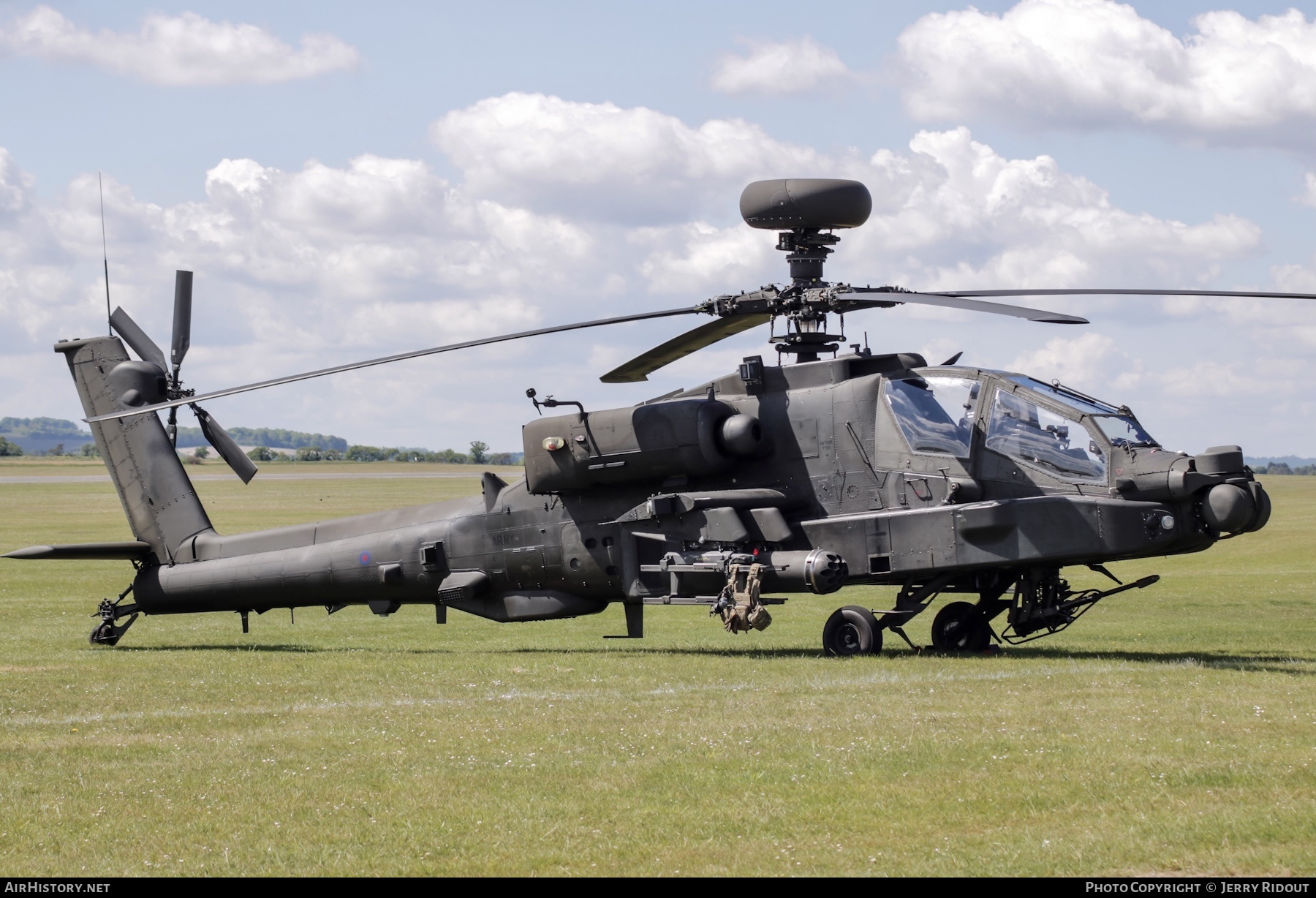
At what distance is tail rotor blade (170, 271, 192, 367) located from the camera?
936 inches

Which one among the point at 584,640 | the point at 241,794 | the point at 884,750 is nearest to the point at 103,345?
the point at 584,640

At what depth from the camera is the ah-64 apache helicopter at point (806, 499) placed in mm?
17234

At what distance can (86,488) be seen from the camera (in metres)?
104

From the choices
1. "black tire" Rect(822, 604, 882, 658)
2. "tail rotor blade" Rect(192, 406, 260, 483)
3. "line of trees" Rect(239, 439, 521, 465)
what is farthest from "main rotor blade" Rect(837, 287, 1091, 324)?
"line of trees" Rect(239, 439, 521, 465)

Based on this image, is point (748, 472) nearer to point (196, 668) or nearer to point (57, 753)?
point (196, 668)

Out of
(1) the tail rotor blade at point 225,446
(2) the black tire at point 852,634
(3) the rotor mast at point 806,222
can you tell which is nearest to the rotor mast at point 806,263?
(3) the rotor mast at point 806,222

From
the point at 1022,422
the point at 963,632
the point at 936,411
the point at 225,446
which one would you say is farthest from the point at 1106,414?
the point at 225,446

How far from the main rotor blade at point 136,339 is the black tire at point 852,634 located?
39.4 feet

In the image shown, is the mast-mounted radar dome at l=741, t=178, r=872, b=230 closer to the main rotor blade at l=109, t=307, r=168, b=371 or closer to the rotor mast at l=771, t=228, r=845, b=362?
the rotor mast at l=771, t=228, r=845, b=362

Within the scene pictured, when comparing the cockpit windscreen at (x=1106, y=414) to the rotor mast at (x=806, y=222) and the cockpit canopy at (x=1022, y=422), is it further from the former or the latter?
the rotor mast at (x=806, y=222)

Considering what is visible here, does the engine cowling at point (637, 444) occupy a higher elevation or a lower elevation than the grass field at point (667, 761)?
higher

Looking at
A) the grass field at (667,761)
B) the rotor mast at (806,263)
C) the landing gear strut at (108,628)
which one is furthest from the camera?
the landing gear strut at (108,628)

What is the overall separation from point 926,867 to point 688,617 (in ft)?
76.9

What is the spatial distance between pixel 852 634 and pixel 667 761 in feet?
26.9
